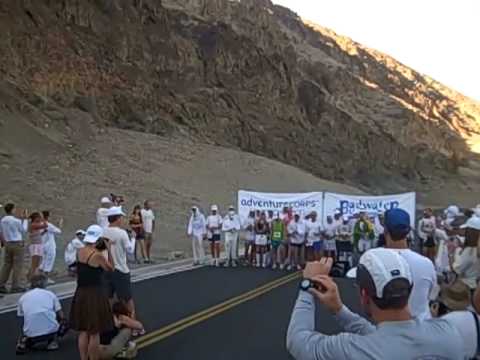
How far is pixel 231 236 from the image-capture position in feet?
87.2

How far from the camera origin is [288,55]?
80.9m

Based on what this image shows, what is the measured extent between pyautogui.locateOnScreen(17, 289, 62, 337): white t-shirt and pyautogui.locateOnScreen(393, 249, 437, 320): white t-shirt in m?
5.71

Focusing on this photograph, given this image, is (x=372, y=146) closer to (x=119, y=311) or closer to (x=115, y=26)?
(x=115, y=26)

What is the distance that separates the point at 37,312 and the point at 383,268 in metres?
7.52

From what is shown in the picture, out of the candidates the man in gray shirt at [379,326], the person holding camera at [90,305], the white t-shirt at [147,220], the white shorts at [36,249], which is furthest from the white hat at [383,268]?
the white t-shirt at [147,220]

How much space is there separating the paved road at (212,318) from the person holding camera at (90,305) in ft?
3.25

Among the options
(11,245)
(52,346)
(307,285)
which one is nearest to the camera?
(307,285)

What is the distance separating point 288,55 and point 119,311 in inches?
2832

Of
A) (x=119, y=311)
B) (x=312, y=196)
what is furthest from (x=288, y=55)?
(x=119, y=311)

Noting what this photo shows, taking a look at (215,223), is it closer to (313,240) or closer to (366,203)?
(313,240)

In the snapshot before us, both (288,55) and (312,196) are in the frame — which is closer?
(312,196)

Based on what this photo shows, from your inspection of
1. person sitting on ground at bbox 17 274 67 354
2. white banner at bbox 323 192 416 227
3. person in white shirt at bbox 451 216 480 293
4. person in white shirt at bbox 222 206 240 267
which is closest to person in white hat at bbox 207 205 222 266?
person in white shirt at bbox 222 206 240 267

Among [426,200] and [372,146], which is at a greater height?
[372,146]

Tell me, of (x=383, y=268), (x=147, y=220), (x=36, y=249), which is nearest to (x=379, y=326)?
(x=383, y=268)
